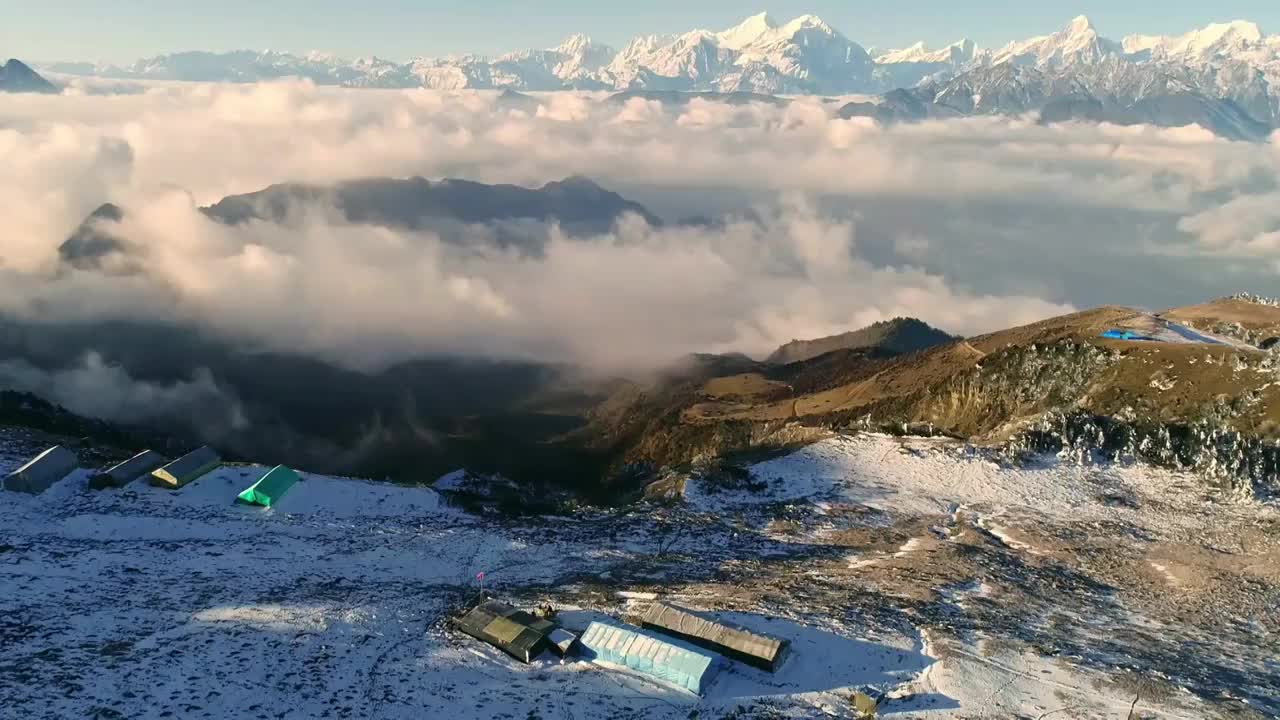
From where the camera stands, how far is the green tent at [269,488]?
50500 mm

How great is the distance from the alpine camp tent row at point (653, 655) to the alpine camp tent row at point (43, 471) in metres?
36.6

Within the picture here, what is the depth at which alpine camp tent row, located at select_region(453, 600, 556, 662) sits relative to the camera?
33.7 metres

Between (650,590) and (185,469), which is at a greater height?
(185,469)

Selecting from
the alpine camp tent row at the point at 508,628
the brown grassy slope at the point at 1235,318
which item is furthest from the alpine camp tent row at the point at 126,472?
the brown grassy slope at the point at 1235,318

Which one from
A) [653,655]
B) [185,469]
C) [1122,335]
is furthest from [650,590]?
[1122,335]

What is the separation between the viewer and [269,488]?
51.4 metres

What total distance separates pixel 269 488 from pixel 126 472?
938 cm

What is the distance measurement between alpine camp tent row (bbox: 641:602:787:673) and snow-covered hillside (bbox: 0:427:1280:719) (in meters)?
0.76

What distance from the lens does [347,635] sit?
1384 inches

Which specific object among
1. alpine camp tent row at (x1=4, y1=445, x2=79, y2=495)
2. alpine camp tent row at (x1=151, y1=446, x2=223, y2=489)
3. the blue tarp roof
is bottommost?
alpine camp tent row at (x1=151, y1=446, x2=223, y2=489)

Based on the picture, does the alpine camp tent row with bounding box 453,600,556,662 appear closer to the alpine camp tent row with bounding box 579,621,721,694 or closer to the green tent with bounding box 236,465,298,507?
the alpine camp tent row with bounding box 579,621,721,694

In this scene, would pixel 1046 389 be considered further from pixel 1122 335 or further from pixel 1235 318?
pixel 1235 318

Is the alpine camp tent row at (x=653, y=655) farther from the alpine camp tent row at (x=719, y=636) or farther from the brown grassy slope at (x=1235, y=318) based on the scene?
the brown grassy slope at (x=1235, y=318)

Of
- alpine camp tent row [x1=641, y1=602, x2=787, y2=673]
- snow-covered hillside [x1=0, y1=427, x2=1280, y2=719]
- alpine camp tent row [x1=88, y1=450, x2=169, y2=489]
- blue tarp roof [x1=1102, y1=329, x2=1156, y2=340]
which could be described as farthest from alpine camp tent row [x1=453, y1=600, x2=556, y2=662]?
blue tarp roof [x1=1102, y1=329, x2=1156, y2=340]
